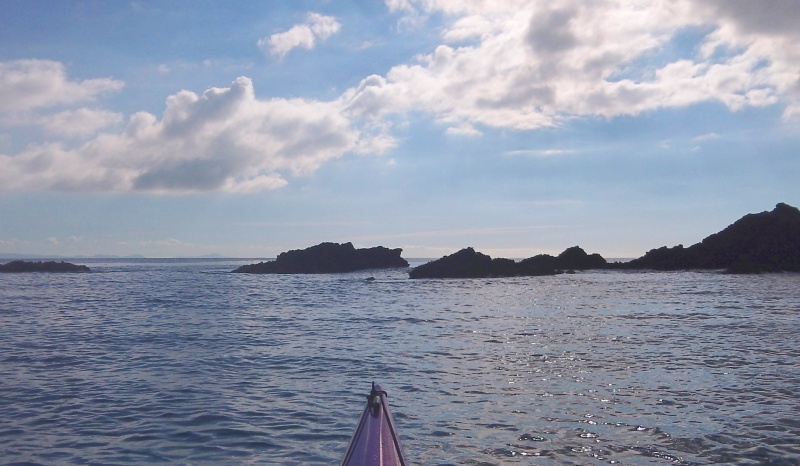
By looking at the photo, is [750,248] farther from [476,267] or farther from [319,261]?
[319,261]

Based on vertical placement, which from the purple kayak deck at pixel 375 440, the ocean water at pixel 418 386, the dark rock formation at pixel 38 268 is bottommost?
the ocean water at pixel 418 386

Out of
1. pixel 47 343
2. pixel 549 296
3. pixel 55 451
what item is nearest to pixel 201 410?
pixel 55 451

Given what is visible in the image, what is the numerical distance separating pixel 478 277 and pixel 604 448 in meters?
56.7

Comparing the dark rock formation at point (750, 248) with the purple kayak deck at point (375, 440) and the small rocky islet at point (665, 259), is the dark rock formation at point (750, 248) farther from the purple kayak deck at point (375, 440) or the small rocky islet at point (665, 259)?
the purple kayak deck at point (375, 440)

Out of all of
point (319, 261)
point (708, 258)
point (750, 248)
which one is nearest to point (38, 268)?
point (319, 261)

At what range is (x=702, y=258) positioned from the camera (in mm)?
66500

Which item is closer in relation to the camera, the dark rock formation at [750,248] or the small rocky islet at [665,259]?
the dark rock formation at [750,248]

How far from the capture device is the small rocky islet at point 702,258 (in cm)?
5853

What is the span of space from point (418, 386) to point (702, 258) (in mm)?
61717

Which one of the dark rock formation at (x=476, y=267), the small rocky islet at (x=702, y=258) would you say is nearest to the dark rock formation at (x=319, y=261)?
the small rocky islet at (x=702, y=258)

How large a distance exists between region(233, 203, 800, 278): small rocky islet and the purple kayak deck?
190 feet

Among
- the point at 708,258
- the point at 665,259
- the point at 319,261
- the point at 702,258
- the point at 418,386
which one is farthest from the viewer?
the point at 319,261

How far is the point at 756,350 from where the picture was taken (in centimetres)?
1778

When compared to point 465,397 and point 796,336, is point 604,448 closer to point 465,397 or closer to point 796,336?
point 465,397
